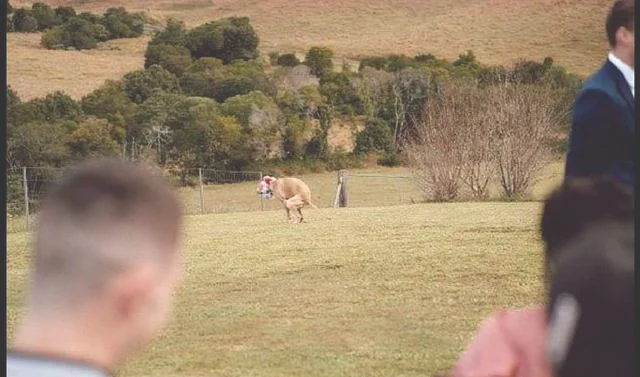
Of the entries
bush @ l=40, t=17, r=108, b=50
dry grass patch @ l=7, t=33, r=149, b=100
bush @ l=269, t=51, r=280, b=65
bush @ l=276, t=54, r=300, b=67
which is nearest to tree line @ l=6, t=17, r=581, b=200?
bush @ l=276, t=54, r=300, b=67

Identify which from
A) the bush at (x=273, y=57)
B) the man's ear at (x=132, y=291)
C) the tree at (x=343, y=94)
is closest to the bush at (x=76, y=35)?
the bush at (x=273, y=57)

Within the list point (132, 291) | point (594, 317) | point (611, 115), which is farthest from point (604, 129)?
point (132, 291)

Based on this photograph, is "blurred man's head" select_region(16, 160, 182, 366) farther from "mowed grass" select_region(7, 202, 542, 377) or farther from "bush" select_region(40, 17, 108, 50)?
"bush" select_region(40, 17, 108, 50)

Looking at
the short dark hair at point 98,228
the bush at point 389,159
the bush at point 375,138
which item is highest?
the short dark hair at point 98,228

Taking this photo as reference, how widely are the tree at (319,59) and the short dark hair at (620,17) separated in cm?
3204

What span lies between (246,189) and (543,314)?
840 inches

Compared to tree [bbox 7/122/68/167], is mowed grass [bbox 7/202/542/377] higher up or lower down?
higher up

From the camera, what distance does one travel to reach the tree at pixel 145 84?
96.1ft

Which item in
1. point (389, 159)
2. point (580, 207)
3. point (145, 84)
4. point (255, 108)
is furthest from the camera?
point (145, 84)

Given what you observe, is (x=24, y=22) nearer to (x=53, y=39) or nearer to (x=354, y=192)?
(x=53, y=39)

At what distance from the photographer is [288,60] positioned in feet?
119

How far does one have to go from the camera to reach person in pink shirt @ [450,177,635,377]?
170 centimetres

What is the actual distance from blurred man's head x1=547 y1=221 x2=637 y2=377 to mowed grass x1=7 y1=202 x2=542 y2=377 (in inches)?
101

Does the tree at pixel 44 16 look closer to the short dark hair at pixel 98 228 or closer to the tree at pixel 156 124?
the tree at pixel 156 124
